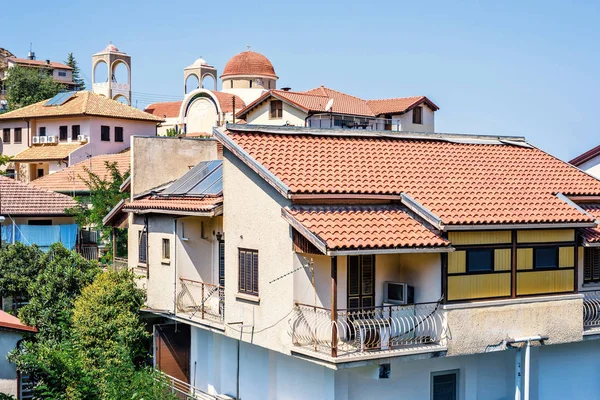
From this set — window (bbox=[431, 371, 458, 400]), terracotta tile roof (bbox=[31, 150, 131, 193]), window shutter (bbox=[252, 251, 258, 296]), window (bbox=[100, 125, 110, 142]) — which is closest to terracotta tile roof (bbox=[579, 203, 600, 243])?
window (bbox=[431, 371, 458, 400])

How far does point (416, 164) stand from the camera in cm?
2214

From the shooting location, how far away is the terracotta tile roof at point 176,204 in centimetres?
2272

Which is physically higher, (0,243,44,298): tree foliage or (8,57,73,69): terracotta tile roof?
(8,57,73,69): terracotta tile roof

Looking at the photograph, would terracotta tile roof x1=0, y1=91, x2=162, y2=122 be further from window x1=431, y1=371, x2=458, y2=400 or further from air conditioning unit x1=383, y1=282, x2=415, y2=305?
window x1=431, y1=371, x2=458, y2=400

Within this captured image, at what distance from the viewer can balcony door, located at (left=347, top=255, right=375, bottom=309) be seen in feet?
63.9

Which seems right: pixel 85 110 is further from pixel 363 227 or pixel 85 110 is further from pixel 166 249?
pixel 363 227

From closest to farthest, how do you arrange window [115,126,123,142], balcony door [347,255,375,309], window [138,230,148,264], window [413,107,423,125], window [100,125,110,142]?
balcony door [347,255,375,309]
window [138,230,148,264]
window [100,125,110,142]
window [115,126,123,142]
window [413,107,423,125]

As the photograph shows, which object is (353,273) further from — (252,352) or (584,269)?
(584,269)

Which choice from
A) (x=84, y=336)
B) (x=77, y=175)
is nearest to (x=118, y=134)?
(x=77, y=175)

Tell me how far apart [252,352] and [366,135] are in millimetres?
6481

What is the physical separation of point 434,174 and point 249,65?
6090 cm

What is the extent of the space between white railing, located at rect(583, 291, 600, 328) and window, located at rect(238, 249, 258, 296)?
859cm

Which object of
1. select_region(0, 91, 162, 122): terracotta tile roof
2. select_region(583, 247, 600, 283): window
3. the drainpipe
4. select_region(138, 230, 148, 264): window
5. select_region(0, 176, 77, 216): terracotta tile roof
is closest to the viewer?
the drainpipe

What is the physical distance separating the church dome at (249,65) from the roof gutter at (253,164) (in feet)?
197
